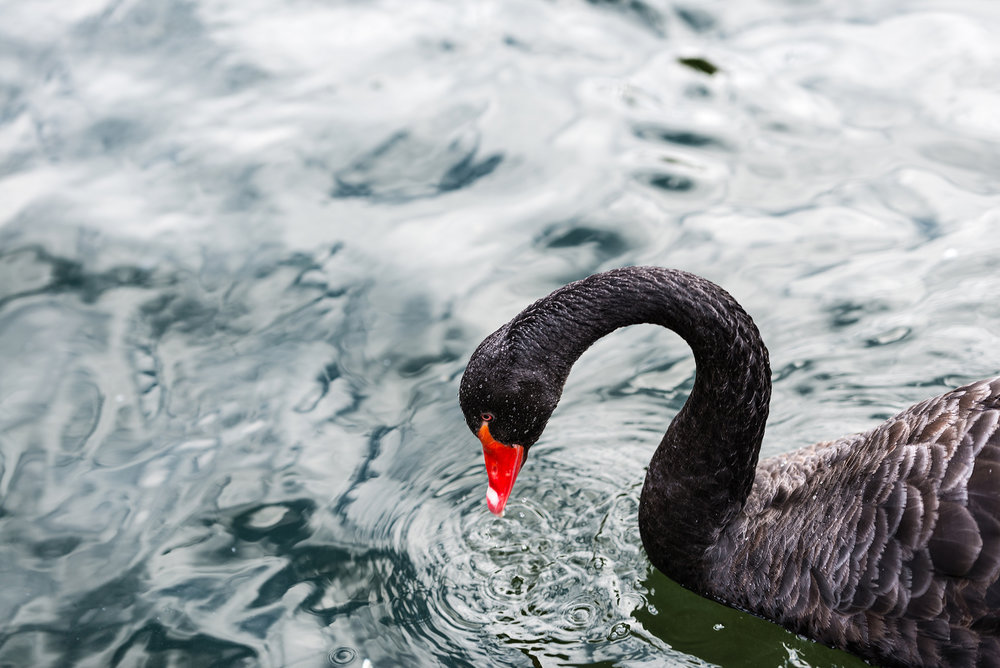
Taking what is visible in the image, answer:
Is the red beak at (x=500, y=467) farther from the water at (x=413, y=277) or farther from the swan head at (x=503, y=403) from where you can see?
the water at (x=413, y=277)

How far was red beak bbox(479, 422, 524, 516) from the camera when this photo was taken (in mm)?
4422

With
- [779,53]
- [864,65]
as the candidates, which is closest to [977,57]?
[864,65]

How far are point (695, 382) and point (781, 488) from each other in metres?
0.61

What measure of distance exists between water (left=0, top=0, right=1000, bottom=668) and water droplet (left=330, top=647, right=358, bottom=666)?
33mm

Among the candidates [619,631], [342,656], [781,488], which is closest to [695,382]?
[781,488]

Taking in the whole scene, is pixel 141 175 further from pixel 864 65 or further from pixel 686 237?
pixel 864 65

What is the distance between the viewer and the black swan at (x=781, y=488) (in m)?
3.96

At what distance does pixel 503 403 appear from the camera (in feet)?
13.7

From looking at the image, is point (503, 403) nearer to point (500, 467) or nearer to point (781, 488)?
point (500, 467)

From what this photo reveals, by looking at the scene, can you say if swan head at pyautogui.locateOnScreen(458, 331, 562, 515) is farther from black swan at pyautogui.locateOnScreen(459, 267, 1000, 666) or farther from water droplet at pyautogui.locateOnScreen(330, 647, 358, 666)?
water droplet at pyautogui.locateOnScreen(330, 647, 358, 666)

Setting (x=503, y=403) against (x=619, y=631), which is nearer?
(x=503, y=403)

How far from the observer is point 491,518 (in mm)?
5145

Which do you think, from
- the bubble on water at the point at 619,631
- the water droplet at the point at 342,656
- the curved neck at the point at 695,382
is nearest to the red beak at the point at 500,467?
the curved neck at the point at 695,382

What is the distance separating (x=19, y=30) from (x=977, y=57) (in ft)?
23.6
